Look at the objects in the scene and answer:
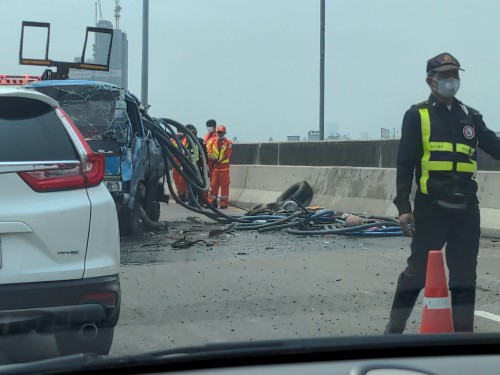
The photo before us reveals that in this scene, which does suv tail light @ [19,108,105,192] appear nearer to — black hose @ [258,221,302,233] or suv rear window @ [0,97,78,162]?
suv rear window @ [0,97,78,162]

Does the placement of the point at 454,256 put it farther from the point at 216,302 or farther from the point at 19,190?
the point at 19,190

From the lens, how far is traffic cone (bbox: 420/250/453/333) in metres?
4.91

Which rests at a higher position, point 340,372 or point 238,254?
point 340,372

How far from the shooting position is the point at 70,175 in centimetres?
456

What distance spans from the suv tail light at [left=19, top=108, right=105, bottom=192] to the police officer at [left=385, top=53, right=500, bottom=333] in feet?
6.66

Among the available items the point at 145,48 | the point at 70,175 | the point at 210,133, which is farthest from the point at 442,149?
the point at 145,48

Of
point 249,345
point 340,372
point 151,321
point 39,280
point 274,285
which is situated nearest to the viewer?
point 340,372

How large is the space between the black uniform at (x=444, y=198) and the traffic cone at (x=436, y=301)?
0.91 feet

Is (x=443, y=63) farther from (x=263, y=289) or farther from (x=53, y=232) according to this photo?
(x=263, y=289)

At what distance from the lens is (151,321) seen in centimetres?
609

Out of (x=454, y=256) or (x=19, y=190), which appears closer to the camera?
(x=19, y=190)

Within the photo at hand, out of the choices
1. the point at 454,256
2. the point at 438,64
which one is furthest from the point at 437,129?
the point at 454,256

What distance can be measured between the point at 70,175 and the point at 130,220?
6.20 m

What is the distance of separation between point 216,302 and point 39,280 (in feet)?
8.99
